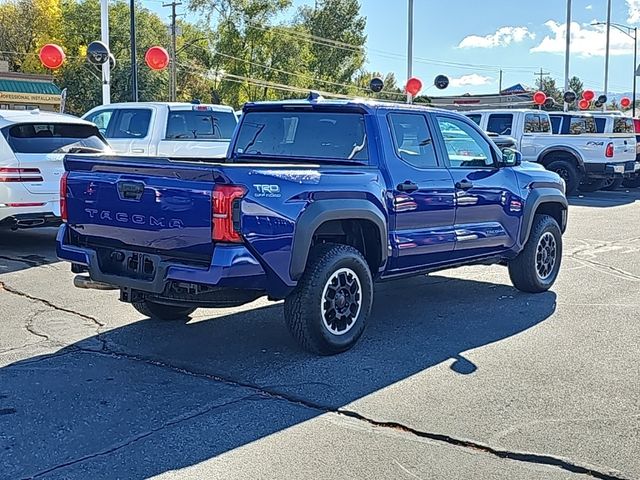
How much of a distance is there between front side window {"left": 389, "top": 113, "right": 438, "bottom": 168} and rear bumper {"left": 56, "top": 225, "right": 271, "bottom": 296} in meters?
1.89

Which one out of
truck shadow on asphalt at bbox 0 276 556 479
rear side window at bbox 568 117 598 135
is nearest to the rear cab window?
truck shadow on asphalt at bbox 0 276 556 479

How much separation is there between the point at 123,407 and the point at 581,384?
2966 mm

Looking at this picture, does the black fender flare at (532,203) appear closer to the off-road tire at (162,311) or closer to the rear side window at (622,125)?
the off-road tire at (162,311)

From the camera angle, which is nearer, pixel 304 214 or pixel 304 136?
pixel 304 214

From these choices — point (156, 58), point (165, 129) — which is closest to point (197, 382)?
point (165, 129)

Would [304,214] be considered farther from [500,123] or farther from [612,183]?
[612,183]

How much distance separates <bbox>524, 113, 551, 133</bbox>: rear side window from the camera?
19.2 meters

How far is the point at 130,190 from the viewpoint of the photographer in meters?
5.28

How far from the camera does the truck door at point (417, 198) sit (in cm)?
624

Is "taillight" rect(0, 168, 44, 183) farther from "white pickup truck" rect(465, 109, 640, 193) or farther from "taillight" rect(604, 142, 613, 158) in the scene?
"taillight" rect(604, 142, 613, 158)

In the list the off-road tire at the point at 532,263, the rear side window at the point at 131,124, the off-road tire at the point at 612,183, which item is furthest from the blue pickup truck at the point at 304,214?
the off-road tire at the point at 612,183

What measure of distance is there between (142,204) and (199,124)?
8011 mm

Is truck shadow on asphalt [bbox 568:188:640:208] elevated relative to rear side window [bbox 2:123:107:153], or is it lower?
lower

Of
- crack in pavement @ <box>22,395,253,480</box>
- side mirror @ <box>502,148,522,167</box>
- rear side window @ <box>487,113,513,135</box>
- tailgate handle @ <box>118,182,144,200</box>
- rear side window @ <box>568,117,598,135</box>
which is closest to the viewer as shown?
crack in pavement @ <box>22,395,253,480</box>
